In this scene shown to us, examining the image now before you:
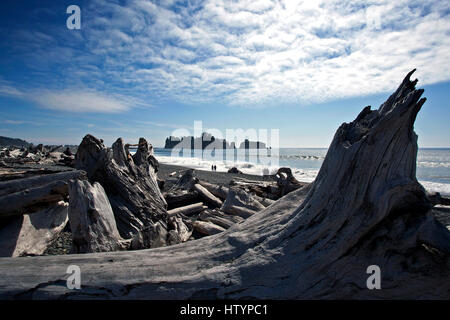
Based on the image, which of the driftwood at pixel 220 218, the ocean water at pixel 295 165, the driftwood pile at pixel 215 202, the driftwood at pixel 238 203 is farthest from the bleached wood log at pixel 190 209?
the ocean water at pixel 295 165

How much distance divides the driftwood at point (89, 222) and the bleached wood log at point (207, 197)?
14.5ft

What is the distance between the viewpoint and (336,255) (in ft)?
6.54

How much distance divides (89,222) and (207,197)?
4.82m

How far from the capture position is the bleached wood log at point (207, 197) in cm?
795

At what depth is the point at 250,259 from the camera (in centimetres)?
223

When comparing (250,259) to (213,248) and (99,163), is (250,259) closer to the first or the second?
(213,248)

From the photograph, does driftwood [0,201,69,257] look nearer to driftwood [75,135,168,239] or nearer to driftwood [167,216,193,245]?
driftwood [75,135,168,239]

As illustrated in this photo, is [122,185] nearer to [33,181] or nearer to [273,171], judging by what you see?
[33,181]

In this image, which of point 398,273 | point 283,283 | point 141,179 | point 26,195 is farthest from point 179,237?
point 398,273

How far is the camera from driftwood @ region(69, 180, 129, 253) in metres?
3.29

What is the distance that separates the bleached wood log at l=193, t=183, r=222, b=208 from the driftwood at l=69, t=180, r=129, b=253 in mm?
4412

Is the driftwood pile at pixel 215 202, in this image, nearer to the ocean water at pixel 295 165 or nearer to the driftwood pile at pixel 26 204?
the driftwood pile at pixel 26 204

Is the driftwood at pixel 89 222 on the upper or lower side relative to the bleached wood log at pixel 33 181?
lower

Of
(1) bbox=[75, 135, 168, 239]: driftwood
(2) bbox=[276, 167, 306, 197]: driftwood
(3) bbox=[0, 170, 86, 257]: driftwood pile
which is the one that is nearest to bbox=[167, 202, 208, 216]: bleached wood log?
(1) bbox=[75, 135, 168, 239]: driftwood
